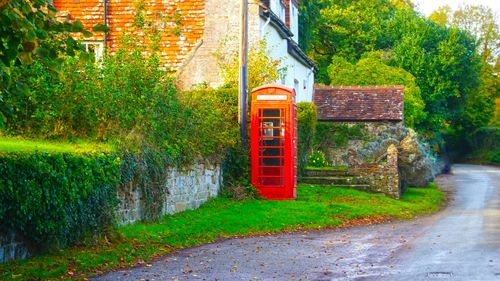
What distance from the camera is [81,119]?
17.2 meters

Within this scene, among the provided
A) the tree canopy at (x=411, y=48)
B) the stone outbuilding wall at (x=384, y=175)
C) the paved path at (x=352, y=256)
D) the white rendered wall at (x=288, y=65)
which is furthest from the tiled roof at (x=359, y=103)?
the paved path at (x=352, y=256)

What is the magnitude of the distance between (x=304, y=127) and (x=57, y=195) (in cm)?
1757

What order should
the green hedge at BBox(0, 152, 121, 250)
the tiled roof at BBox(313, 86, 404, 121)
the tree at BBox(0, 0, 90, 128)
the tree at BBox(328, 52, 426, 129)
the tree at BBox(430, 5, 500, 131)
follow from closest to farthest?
1. the tree at BBox(0, 0, 90, 128)
2. the green hedge at BBox(0, 152, 121, 250)
3. the tiled roof at BBox(313, 86, 404, 121)
4. the tree at BBox(328, 52, 426, 129)
5. the tree at BBox(430, 5, 500, 131)

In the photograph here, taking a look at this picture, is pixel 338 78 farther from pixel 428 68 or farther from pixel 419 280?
pixel 419 280

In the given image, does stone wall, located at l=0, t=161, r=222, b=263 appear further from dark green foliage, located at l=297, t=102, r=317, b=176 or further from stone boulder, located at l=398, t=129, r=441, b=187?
stone boulder, located at l=398, t=129, r=441, b=187

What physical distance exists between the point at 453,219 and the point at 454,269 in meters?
10.3

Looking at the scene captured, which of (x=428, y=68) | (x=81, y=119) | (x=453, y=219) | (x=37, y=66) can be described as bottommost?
(x=453, y=219)

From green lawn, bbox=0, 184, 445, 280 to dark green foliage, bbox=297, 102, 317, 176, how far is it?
88.4 inches

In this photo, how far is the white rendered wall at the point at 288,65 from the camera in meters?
28.6

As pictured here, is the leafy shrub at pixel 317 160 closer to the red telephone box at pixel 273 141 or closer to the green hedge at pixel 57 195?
the red telephone box at pixel 273 141

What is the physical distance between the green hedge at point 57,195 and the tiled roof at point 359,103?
26.2 meters

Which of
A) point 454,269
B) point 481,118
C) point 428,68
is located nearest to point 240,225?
point 454,269

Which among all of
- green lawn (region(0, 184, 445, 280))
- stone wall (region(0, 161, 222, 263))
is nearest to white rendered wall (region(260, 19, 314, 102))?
green lawn (region(0, 184, 445, 280))

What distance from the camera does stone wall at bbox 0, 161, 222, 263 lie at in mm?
11625
